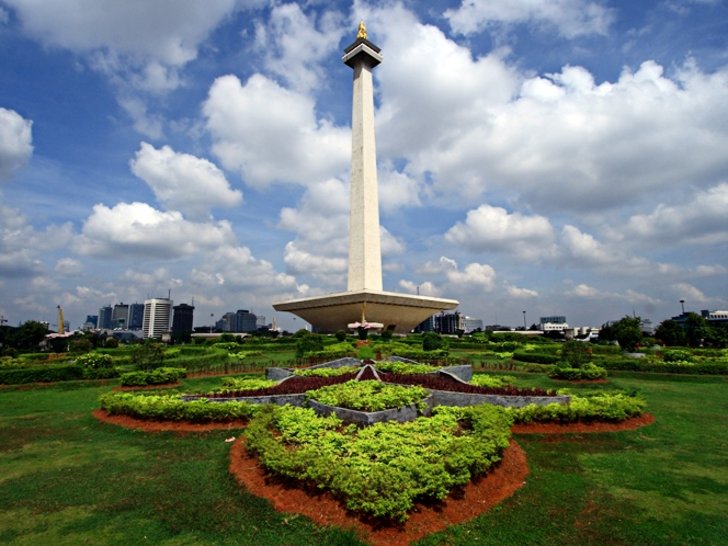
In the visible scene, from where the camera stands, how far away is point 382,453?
622 cm

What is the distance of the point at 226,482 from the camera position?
250 inches

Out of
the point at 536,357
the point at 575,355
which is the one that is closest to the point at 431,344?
the point at 536,357

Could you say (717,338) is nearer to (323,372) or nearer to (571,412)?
(571,412)

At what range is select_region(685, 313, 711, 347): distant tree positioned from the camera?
30.6 metres

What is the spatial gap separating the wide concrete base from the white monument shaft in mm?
1977

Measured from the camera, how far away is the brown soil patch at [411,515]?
4.89 metres

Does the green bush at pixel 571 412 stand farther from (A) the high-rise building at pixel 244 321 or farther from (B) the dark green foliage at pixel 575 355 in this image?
(A) the high-rise building at pixel 244 321

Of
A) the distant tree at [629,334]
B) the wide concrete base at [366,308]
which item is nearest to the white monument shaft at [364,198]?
the wide concrete base at [366,308]

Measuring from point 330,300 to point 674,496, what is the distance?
3654 centimetres

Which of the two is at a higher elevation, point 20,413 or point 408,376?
point 408,376

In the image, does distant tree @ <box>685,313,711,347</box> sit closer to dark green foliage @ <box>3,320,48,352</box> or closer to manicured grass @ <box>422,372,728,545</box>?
manicured grass @ <box>422,372,728,545</box>

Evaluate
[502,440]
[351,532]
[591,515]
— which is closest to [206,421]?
[351,532]

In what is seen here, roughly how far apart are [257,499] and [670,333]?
3684cm

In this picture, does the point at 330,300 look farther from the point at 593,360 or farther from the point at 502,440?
the point at 502,440
